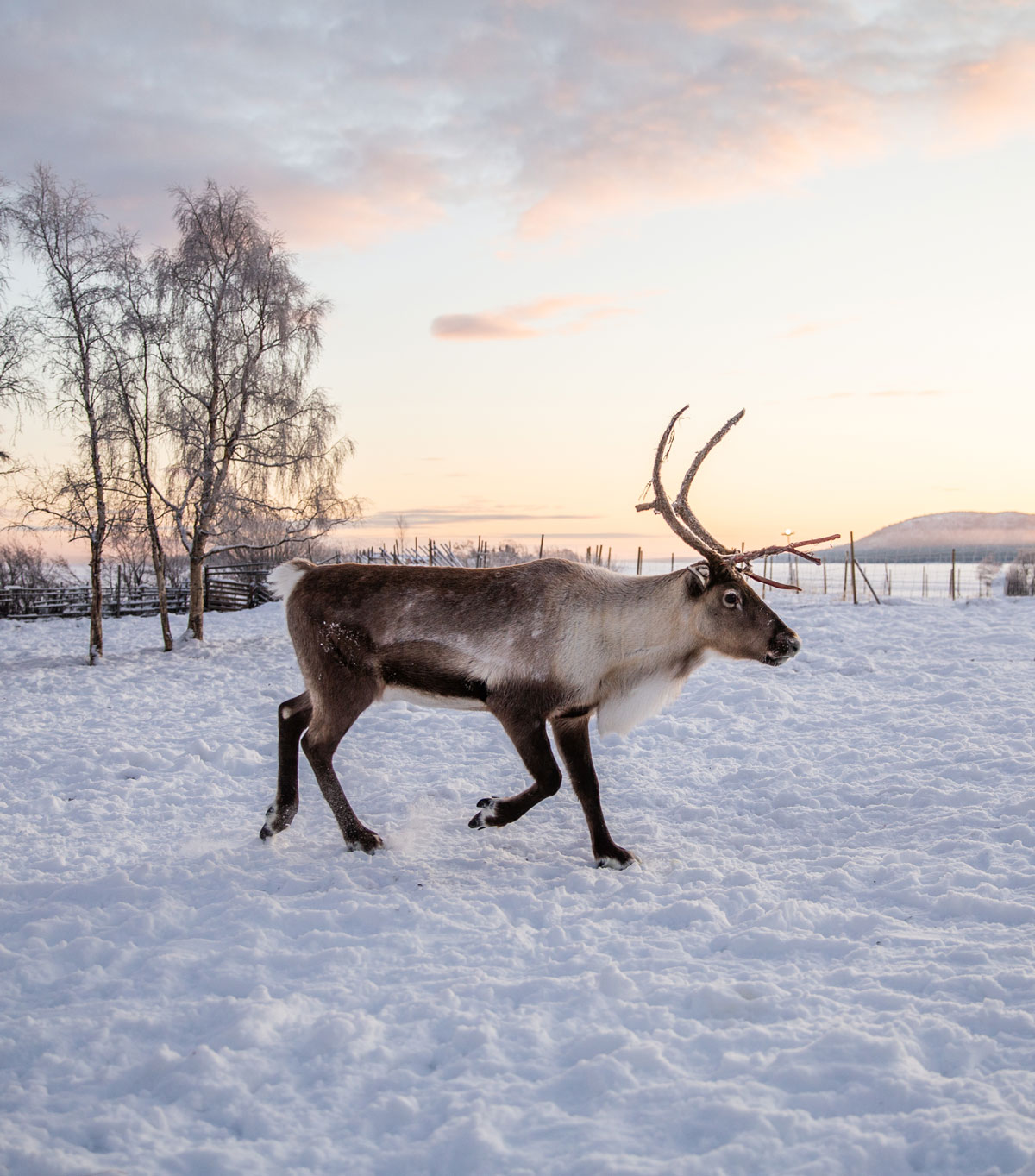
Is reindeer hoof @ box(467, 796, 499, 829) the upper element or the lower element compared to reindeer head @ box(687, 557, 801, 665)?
lower

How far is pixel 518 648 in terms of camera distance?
16.1 ft

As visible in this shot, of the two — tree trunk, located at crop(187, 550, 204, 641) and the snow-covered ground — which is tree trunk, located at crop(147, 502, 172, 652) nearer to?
tree trunk, located at crop(187, 550, 204, 641)

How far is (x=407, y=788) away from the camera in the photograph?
636cm

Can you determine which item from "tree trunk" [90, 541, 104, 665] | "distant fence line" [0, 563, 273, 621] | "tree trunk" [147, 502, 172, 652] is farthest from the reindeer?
"distant fence line" [0, 563, 273, 621]

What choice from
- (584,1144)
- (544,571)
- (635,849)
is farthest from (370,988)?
(544,571)

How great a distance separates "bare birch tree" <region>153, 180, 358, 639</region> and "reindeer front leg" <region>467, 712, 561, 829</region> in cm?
1373

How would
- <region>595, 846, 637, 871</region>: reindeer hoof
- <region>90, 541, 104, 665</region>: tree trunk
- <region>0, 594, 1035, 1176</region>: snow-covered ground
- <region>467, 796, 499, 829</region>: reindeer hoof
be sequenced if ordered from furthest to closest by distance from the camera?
1. <region>90, 541, 104, 665</region>: tree trunk
2. <region>467, 796, 499, 829</region>: reindeer hoof
3. <region>595, 846, 637, 871</region>: reindeer hoof
4. <region>0, 594, 1035, 1176</region>: snow-covered ground

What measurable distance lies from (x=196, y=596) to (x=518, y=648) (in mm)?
14694

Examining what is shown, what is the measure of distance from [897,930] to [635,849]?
165 centimetres

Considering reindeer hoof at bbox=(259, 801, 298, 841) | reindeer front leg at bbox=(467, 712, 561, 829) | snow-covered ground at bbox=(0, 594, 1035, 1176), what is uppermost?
reindeer front leg at bbox=(467, 712, 561, 829)

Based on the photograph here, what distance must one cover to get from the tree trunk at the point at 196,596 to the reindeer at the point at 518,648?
13.2 m

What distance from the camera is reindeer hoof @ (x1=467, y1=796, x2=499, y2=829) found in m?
4.94

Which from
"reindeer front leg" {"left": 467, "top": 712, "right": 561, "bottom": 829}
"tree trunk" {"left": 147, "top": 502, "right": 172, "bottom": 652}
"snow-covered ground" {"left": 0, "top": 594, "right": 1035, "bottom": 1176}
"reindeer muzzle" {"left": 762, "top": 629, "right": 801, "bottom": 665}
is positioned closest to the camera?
"snow-covered ground" {"left": 0, "top": 594, "right": 1035, "bottom": 1176}

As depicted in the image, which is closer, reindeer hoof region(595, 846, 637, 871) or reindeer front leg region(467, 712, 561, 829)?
reindeer hoof region(595, 846, 637, 871)
